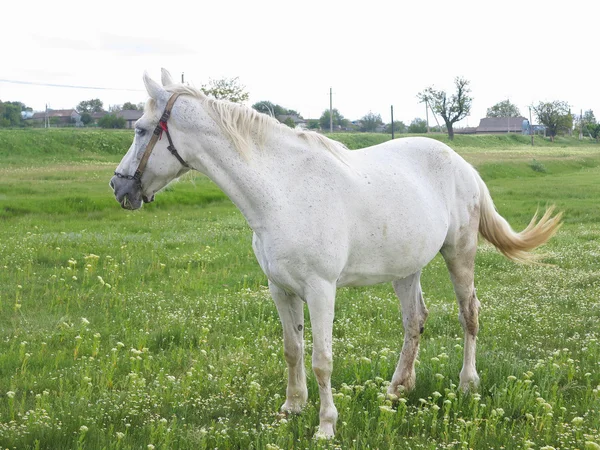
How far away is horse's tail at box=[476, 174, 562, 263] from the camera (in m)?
6.61

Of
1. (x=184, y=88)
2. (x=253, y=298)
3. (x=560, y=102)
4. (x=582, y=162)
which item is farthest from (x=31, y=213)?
(x=560, y=102)

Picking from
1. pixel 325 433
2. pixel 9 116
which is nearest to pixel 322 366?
pixel 325 433

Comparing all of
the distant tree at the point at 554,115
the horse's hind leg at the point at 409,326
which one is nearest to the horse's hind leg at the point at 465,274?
the horse's hind leg at the point at 409,326

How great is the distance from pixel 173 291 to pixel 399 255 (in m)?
5.26

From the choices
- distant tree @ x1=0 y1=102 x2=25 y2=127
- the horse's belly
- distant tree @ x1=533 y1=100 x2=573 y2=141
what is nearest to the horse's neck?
the horse's belly

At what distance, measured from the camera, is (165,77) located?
16.7 ft

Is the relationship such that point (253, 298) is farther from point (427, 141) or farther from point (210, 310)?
point (427, 141)

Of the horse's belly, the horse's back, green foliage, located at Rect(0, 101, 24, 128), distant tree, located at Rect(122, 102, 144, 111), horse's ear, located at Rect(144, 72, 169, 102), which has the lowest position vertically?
the horse's belly

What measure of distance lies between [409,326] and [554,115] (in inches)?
4615

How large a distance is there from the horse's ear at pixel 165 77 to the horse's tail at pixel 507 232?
342 centimetres

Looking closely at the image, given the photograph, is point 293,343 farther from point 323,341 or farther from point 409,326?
point 409,326

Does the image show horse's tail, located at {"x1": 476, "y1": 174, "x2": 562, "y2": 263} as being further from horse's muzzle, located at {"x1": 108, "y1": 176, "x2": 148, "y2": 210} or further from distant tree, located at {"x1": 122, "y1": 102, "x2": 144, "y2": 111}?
distant tree, located at {"x1": 122, "y1": 102, "x2": 144, "y2": 111}

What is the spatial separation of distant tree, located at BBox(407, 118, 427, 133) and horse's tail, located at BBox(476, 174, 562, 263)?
3953 inches

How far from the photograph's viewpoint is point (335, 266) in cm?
483
